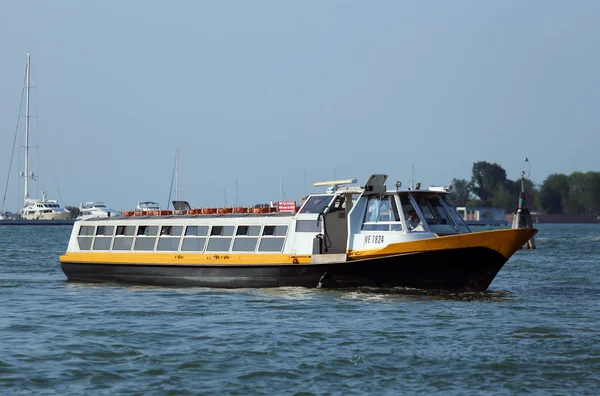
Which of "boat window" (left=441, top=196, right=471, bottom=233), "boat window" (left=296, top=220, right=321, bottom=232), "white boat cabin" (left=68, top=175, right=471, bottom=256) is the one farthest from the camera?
"boat window" (left=441, top=196, right=471, bottom=233)

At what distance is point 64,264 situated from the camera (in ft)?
113

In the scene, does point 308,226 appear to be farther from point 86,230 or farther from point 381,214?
point 86,230

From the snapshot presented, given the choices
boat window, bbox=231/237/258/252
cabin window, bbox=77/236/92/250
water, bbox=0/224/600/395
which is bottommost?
water, bbox=0/224/600/395

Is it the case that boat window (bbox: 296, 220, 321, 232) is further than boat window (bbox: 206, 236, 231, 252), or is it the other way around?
boat window (bbox: 206, 236, 231, 252)

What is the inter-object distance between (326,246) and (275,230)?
6.20ft

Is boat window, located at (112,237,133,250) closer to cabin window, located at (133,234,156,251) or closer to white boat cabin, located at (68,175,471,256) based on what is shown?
cabin window, located at (133,234,156,251)

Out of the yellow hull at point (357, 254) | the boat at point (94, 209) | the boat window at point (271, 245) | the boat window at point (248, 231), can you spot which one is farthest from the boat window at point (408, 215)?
the boat at point (94, 209)

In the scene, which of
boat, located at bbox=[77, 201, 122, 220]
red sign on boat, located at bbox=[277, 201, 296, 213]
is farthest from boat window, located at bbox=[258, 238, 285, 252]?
boat, located at bbox=[77, 201, 122, 220]

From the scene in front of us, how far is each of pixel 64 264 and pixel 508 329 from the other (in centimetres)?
1814

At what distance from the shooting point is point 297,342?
19688 mm

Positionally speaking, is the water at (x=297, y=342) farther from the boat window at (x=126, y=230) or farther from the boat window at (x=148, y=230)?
the boat window at (x=126, y=230)

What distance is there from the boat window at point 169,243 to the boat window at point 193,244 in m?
0.29

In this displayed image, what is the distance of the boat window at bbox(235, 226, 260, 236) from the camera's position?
29600mm

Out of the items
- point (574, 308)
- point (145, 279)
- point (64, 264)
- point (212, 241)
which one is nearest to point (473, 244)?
point (574, 308)
